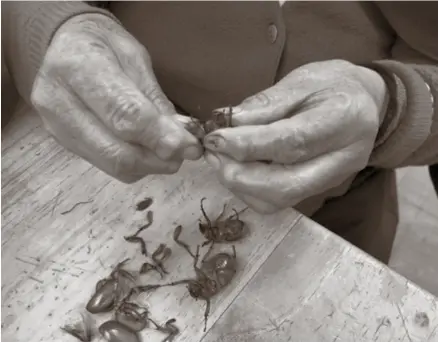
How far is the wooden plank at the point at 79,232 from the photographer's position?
1.89 feet

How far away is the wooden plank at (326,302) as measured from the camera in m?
0.57

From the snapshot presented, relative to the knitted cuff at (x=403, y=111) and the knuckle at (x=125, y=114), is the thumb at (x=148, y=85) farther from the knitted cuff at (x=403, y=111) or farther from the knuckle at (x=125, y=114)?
the knitted cuff at (x=403, y=111)

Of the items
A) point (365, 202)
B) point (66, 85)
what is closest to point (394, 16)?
point (365, 202)

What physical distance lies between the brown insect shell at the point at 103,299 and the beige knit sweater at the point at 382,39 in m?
0.26

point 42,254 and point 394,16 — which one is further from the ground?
point 394,16

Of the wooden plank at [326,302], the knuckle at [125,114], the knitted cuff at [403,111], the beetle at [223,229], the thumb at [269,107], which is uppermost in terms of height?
the knuckle at [125,114]

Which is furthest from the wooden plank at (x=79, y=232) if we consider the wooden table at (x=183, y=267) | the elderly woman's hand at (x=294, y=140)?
the elderly woman's hand at (x=294, y=140)

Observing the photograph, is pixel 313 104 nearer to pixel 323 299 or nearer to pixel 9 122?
pixel 323 299

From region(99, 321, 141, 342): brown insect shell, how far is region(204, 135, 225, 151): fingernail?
20 centimetres

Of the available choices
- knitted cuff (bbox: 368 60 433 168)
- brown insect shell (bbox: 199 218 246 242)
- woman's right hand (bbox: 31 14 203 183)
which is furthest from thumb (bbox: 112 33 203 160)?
knitted cuff (bbox: 368 60 433 168)

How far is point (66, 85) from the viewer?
0.55 meters

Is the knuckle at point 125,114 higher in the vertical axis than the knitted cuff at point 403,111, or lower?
higher

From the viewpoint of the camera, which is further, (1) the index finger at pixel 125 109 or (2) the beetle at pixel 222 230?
(2) the beetle at pixel 222 230

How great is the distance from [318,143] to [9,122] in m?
0.42
